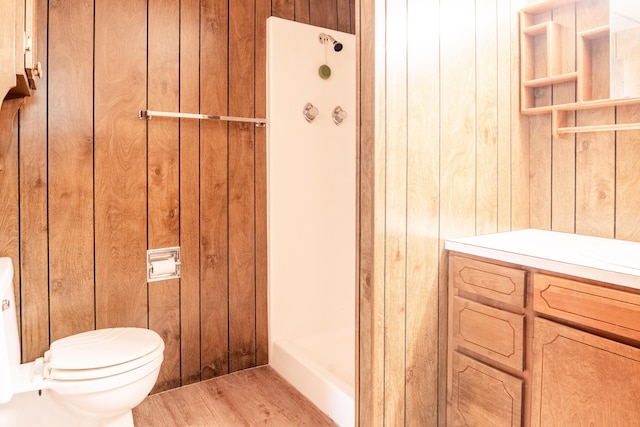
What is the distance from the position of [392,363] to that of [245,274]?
1148 millimetres

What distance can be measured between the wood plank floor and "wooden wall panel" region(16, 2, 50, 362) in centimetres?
61

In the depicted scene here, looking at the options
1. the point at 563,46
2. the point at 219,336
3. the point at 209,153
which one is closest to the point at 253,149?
the point at 209,153

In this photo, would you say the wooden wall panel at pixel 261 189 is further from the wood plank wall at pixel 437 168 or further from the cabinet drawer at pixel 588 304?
the cabinet drawer at pixel 588 304

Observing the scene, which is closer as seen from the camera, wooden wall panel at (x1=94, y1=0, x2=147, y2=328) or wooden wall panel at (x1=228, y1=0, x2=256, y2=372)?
wooden wall panel at (x1=94, y1=0, x2=147, y2=328)

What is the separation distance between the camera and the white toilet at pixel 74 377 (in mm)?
1639

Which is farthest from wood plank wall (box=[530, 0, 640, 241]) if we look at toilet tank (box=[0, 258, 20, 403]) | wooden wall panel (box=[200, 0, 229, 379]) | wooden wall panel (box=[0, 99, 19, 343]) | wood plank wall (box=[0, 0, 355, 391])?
wooden wall panel (box=[0, 99, 19, 343])

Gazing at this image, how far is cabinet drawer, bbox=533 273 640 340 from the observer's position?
1.22 metres

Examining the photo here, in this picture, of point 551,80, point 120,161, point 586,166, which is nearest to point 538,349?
point 586,166

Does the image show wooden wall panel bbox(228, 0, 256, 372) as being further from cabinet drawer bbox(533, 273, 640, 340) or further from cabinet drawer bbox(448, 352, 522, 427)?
cabinet drawer bbox(533, 273, 640, 340)

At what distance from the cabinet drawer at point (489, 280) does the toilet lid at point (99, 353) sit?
4.15 feet

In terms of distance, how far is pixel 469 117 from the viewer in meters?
1.78

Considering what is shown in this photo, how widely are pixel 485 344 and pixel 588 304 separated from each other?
0.41 meters

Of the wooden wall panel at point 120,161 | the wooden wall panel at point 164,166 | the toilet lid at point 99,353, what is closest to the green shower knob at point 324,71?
the wooden wall panel at point 164,166

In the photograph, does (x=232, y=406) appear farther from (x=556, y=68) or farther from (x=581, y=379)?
(x=556, y=68)
